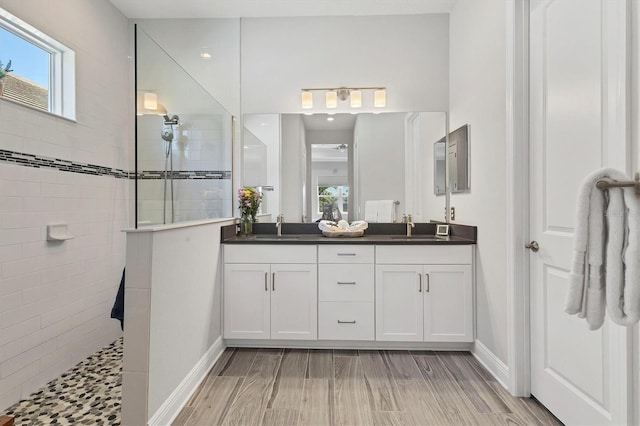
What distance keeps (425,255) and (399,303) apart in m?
0.40

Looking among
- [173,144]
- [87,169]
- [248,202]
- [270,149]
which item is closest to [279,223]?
[248,202]

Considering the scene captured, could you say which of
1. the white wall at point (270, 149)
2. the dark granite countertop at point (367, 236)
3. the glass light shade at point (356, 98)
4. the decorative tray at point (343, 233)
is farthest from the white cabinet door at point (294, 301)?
the glass light shade at point (356, 98)

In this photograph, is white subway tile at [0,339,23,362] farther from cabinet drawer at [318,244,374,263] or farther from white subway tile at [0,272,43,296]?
cabinet drawer at [318,244,374,263]

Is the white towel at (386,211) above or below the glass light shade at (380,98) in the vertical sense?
below

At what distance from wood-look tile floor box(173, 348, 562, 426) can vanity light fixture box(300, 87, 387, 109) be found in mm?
2092

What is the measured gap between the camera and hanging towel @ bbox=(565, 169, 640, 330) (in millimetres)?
957

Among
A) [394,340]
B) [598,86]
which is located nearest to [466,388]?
[394,340]

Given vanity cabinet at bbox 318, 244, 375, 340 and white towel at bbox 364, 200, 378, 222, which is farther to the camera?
white towel at bbox 364, 200, 378, 222

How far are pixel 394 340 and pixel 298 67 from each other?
2.45m

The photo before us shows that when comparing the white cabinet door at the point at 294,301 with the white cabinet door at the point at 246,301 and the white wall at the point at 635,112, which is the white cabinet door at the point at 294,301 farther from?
the white wall at the point at 635,112

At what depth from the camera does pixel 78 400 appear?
6.22 feet

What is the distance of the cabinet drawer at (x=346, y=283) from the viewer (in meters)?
2.50

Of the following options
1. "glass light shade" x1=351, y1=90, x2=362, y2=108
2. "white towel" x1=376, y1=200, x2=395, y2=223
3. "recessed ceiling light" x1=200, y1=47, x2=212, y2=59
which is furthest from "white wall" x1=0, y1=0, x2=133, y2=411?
"white towel" x1=376, y1=200, x2=395, y2=223

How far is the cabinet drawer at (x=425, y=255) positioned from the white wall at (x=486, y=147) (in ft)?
0.35
